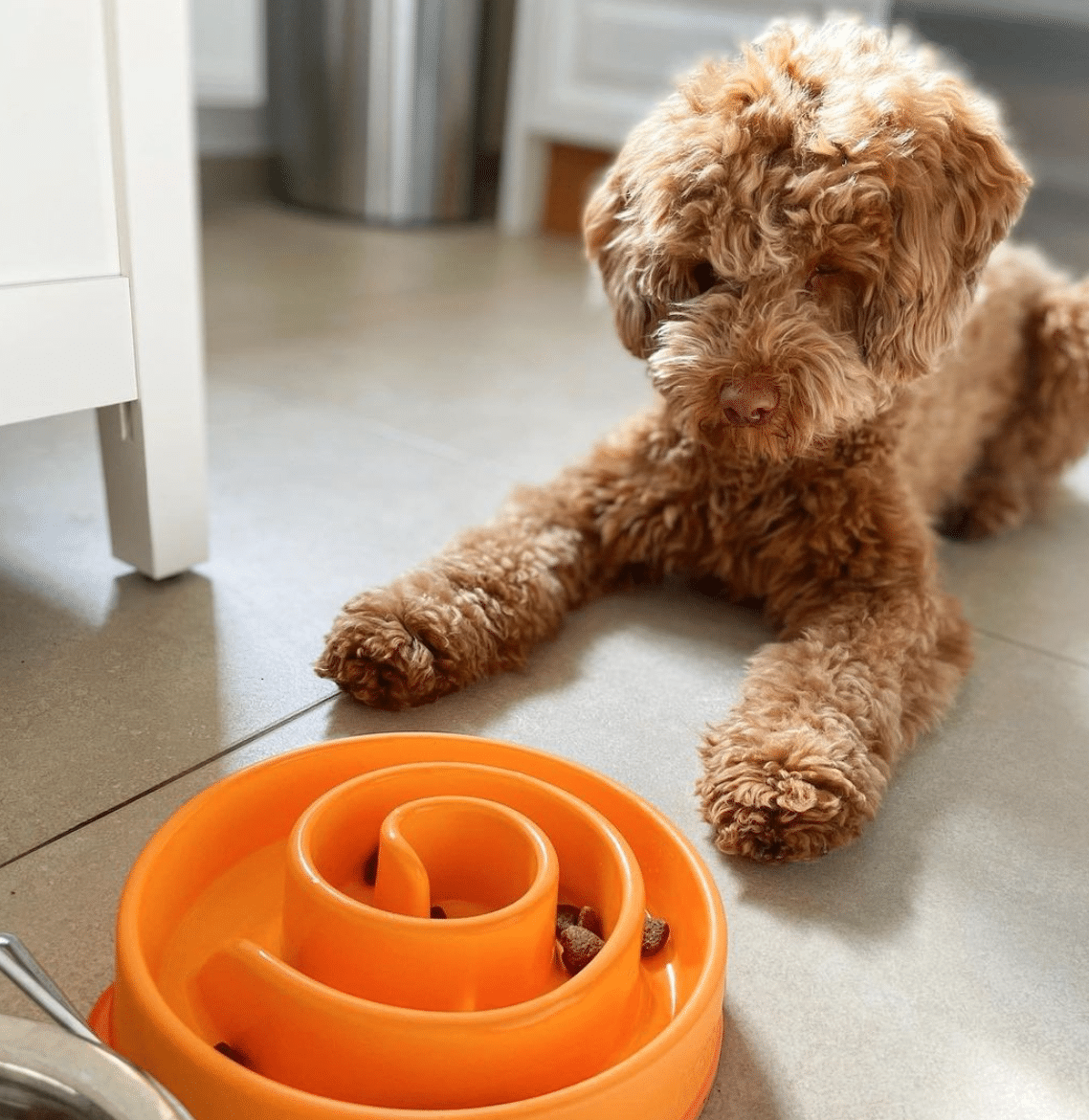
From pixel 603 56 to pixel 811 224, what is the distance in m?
2.99

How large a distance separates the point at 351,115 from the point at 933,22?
Answer: 1.94 m

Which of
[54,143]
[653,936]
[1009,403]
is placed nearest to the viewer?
[653,936]

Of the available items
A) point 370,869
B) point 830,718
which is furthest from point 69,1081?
point 830,718

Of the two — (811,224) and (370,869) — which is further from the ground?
(811,224)

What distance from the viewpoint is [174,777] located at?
3.60 feet

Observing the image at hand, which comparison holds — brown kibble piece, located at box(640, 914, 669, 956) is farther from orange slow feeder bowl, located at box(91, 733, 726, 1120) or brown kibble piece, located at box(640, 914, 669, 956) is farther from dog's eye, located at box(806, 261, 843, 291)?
dog's eye, located at box(806, 261, 843, 291)

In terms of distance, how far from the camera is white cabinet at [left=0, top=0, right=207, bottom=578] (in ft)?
3.73

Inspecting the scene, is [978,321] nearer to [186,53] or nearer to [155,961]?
[186,53]

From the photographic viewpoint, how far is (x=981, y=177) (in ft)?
3.89

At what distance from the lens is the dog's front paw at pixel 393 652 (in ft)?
3.94

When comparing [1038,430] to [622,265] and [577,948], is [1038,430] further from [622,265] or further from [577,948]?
[577,948]

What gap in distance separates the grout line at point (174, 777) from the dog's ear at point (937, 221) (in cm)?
73

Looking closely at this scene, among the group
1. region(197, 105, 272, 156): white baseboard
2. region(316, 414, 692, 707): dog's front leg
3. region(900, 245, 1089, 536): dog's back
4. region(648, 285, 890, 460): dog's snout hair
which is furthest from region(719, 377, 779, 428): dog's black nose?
region(197, 105, 272, 156): white baseboard

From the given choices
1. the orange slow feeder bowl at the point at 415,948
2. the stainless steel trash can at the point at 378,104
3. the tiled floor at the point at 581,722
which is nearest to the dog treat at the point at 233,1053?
the orange slow feeder bowl at the point at 415,948
